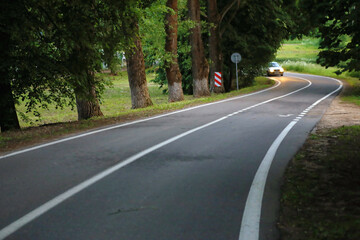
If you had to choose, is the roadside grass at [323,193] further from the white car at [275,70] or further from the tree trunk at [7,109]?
the white car at [275,70]

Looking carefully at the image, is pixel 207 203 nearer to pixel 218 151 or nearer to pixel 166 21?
pixel 218 151

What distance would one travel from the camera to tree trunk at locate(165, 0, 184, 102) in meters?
23.1

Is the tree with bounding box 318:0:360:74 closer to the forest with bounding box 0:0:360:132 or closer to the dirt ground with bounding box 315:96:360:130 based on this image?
A: the forest with bounding box 0:0:360:132

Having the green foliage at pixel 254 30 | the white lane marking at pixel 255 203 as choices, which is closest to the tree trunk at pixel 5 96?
the white lane marking at pixel 255 203

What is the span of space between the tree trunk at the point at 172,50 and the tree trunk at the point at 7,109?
11526 mm

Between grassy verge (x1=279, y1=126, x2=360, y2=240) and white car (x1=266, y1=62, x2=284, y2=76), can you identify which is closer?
grassy verge (x1=279, y1=126, x2=360, y2=240)

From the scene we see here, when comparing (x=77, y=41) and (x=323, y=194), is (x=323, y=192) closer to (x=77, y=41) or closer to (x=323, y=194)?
(x=323, y=194)

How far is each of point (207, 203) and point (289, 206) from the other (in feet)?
3.39

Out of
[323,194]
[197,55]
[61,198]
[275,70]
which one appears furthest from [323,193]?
[275,70]

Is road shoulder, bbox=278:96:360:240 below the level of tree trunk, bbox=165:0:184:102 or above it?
below

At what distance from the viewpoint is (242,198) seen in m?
5.32

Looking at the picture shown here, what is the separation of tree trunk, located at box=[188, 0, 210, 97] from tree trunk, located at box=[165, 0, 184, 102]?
Result: 7.03 feet

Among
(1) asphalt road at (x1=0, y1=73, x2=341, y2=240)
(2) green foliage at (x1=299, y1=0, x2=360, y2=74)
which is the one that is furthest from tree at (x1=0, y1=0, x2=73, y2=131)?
(2) green foliage at (x1=299, y1=0, x2=360, y2=74)

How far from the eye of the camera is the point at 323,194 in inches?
212
